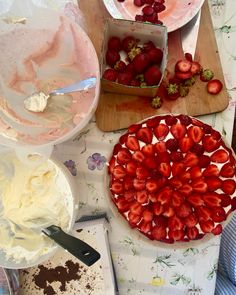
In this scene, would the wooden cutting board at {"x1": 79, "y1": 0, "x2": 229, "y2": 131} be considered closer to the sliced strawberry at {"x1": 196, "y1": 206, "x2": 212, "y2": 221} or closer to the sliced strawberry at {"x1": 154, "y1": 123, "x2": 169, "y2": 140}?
the sliced strawberry at {"x1": 154, "y1": 123, "x2": 169, "y2": 140}

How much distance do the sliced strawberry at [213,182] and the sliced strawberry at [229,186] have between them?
1 cm

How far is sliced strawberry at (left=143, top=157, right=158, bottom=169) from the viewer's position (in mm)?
967

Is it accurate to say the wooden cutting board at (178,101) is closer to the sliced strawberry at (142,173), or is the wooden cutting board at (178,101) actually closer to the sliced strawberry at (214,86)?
the sliced strawberry at (214,86)

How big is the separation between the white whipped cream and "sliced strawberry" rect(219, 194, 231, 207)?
1.29 ft

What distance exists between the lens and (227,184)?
0.97 m

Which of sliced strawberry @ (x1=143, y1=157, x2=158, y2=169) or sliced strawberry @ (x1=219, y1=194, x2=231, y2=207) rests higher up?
sliced strawberry @ (x1=143, y1=157, x2=158, y2=169)

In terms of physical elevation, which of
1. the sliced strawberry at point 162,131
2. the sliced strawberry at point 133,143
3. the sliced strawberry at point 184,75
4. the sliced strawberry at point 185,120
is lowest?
the sliced strawberry at point 133,143

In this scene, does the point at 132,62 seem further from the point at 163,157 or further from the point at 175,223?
the point at 175,223

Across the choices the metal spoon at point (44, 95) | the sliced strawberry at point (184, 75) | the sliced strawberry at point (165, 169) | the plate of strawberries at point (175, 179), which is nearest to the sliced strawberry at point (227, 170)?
the plate of strawberries at point (175, 179)

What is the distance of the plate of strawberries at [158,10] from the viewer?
1.08 m

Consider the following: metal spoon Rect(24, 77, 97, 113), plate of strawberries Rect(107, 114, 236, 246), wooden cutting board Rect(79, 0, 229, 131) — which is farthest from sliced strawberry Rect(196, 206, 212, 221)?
metal spoon Rect(24, 77, 97, 113)

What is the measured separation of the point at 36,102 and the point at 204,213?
1.31 ft

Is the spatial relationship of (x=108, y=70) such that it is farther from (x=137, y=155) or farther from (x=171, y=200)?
(x=171, y=200)

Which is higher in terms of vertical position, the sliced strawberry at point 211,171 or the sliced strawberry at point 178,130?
the sliced strawberry at point 178,130
